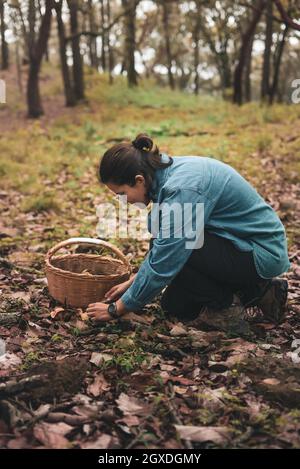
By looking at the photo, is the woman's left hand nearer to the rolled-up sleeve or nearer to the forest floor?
the forest floor

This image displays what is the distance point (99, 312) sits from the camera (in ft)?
10.1

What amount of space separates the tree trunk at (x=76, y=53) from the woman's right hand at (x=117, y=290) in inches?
413

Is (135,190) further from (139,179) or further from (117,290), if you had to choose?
(117,290)

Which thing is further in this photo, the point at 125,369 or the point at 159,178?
the point at 159,178

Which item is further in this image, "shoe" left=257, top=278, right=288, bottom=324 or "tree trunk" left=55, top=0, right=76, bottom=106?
"tree trunk" left=55, top=0, right=76, bottom=106

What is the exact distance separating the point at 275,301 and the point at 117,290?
991 millimetres

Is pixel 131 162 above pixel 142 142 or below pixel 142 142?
below

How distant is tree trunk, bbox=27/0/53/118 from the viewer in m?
10.7

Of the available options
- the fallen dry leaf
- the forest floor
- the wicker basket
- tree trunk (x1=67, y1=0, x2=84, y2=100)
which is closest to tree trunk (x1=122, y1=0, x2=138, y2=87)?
tree trunk (x1=67, y1=0, x2=84, y2=100)

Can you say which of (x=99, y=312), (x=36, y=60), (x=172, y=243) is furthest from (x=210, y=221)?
(x=36, y=60)

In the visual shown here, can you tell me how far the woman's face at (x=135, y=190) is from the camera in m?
2.92

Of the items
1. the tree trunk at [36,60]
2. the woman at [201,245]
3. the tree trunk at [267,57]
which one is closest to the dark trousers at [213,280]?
the woman at [201,245]

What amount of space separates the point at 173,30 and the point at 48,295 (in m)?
24.4
